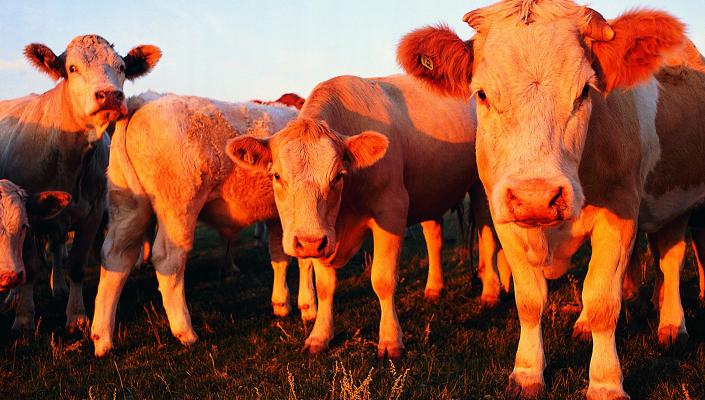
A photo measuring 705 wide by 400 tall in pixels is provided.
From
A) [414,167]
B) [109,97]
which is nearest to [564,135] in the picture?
[414,167]

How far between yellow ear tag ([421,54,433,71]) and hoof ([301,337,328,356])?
8.44 ft

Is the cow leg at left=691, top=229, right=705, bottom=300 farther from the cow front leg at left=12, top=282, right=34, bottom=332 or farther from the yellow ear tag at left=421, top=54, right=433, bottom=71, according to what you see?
the cow front leg at left=12, top=282, right=34, bottom=332

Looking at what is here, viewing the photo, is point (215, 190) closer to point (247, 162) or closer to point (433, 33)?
point (247, 162)

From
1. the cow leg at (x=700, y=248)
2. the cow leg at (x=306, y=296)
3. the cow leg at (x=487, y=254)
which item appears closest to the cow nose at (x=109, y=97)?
the cow leg at (x=306, y=296)

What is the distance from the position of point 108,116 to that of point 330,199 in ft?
9.33

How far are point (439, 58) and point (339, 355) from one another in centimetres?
254

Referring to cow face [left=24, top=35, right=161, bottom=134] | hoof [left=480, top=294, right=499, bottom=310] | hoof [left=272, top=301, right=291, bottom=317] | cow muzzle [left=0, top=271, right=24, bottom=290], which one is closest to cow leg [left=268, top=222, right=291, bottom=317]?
hoof [left=272, top=301, right=291, bottom=317]

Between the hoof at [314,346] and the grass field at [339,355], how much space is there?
0.38 ft

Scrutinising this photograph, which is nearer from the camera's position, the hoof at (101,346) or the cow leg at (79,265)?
the hoof at (101,346)

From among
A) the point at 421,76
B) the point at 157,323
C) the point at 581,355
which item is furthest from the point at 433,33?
the point at 157,323

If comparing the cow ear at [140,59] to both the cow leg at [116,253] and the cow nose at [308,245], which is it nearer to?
the cow leg at [116,253]

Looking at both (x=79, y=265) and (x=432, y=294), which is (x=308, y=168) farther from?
(x=79, y=265)

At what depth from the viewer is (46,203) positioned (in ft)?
20.3

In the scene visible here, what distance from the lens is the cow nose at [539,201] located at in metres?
3.11
